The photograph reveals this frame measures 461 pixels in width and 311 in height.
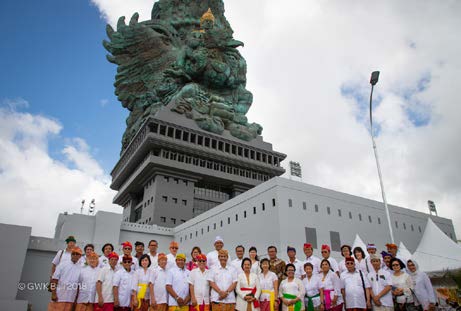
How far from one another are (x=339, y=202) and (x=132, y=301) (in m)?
21.8

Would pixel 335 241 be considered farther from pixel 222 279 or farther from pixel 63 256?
pixel 63 256

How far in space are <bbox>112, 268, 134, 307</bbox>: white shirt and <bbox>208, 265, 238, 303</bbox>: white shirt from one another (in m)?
1.79

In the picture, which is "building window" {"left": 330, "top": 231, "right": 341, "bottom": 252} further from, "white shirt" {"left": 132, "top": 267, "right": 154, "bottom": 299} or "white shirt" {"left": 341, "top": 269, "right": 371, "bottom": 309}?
"white shirt" {"left": 132, "top": 267, "right": 154, "bottom": 299}

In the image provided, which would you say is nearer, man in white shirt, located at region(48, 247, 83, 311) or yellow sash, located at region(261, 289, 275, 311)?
man in white shirt, located at region(48, 247, 83, 311)

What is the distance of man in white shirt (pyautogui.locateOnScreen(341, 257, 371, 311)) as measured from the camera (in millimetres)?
7641

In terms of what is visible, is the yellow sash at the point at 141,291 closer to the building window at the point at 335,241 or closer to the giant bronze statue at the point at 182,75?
the building window at the point at 335,241

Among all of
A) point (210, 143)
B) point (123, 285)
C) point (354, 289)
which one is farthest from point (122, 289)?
point (210, 143)

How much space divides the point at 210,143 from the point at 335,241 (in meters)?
28.1

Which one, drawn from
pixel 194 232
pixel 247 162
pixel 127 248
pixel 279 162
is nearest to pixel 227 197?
pixel 247 162

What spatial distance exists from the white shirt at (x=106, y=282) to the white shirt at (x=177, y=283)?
129 centimetres

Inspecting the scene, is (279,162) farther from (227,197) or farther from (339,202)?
(339,202)

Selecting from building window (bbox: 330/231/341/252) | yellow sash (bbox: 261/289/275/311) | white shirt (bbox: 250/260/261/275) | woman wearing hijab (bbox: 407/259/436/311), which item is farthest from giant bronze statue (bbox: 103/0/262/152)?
woman wearing hijab (bbox: 407/259/436/311)

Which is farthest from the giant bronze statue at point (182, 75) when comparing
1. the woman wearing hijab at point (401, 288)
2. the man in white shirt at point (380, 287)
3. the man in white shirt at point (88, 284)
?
the woman wearing hijab at point (401, 288)

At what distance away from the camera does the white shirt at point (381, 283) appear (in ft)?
24.6
